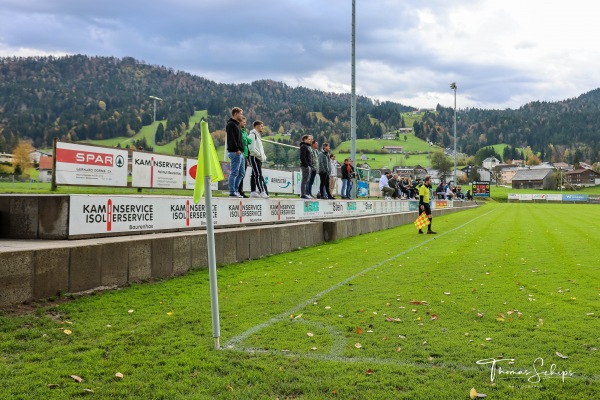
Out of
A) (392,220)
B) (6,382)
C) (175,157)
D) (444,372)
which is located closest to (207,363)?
(6,382)

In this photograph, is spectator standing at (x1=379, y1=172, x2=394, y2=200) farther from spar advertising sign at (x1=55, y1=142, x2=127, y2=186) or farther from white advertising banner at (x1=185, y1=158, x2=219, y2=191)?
spar advertising sign at (x1=55, y1=142, x2=127, y2=186)

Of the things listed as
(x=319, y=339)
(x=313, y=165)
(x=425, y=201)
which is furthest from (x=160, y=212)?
(x=425, y=201)

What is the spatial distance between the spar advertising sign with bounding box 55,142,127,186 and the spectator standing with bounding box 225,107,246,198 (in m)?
8.49

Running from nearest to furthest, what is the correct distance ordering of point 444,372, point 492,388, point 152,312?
point 492,388
point 444,372
point 152,312

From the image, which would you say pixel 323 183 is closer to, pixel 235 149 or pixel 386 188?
pixel 235 149

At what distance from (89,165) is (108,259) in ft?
42.5

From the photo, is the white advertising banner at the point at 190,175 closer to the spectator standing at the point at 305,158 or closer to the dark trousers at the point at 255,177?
the spectator standing at the point at 305,158

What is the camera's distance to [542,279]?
886cm

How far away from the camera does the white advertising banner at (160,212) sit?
8.05 metres

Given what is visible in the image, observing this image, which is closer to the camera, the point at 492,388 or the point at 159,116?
the point at 492,388

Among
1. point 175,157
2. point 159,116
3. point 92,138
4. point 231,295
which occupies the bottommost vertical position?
point 231,295

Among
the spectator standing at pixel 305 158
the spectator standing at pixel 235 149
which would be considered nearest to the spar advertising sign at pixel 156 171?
the spectator standing at pixel 305 158

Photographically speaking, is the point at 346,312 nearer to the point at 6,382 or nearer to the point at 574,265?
the point at 6,382

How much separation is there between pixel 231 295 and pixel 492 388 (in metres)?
4.55
